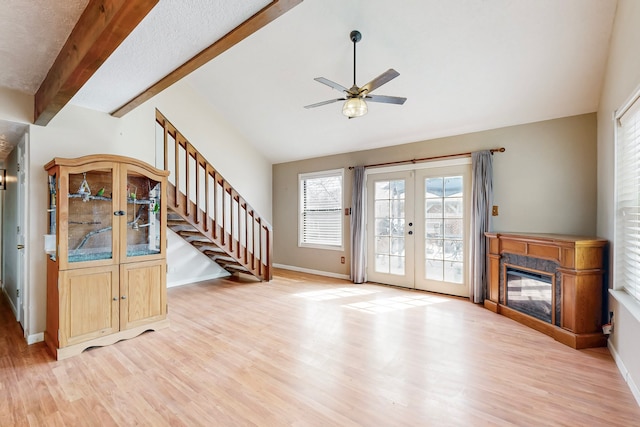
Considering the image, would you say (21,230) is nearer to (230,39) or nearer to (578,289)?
(230,39)

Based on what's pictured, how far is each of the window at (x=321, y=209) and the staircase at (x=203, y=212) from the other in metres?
1.00

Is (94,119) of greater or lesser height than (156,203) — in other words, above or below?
above

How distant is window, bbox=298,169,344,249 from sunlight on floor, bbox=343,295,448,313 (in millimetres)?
1846

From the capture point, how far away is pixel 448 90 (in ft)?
12.8

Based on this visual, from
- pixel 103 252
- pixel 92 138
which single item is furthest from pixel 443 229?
pixel 92 138

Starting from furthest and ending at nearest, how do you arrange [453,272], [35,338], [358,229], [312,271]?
1. [312,271]
2. [358,229]
3. [453,272]
4. [35,338]

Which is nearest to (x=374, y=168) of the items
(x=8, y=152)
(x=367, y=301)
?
(x=367, y=301)

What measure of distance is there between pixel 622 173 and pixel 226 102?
5521 millimetres

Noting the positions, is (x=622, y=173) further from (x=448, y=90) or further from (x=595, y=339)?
(x=448, y=90)

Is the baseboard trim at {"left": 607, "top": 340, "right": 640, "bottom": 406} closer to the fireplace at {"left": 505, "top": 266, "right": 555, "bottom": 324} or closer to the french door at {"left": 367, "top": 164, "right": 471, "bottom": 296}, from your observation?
the fireplace at {"left": 505, "top": 266, "right": 555, "bottom": 324}

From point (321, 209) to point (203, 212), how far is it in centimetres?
252

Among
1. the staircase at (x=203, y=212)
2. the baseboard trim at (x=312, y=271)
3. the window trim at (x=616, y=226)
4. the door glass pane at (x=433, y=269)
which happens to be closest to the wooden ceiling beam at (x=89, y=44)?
the staircase at (x=203, y=212)

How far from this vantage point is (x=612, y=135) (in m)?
2.89

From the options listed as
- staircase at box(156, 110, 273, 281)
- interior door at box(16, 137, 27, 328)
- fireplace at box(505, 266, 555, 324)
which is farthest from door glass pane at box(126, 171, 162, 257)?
fireplace at box(505, 266, 555, 324)
